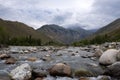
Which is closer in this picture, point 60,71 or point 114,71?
point 114,71

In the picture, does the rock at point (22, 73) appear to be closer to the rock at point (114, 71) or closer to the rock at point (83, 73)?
the rock at point (83, 73)

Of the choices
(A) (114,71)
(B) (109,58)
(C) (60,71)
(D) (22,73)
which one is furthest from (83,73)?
(B) (109,58)

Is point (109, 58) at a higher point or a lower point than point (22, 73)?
higher

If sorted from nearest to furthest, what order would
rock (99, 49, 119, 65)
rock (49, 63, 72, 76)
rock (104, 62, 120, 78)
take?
rock (104, 62, 120, 78) < rock (49, 63, 72, 76) < rock (99, 49, 119, 65)

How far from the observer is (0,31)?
13362 cm

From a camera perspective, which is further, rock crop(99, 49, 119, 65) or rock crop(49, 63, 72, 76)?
rock crop(99, 49, 119, 65)

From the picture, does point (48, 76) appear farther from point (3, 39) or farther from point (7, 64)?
point (3, 39)

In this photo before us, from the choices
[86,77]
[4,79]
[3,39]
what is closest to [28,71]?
[4,79]

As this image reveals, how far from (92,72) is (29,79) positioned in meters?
6.82

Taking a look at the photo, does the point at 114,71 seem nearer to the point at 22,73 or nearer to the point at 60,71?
the point at 60,71

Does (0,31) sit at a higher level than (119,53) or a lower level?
higher

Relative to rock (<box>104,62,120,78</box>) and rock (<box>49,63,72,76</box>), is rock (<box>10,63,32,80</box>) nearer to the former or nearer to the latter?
rock (<box>49,63,72,76</box>)

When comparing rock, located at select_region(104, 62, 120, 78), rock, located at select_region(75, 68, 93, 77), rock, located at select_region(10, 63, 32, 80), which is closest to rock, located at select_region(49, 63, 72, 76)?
rock, located at select_region(75, 68, 93, 77)

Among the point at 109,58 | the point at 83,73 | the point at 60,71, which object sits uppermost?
the point at 109,58
